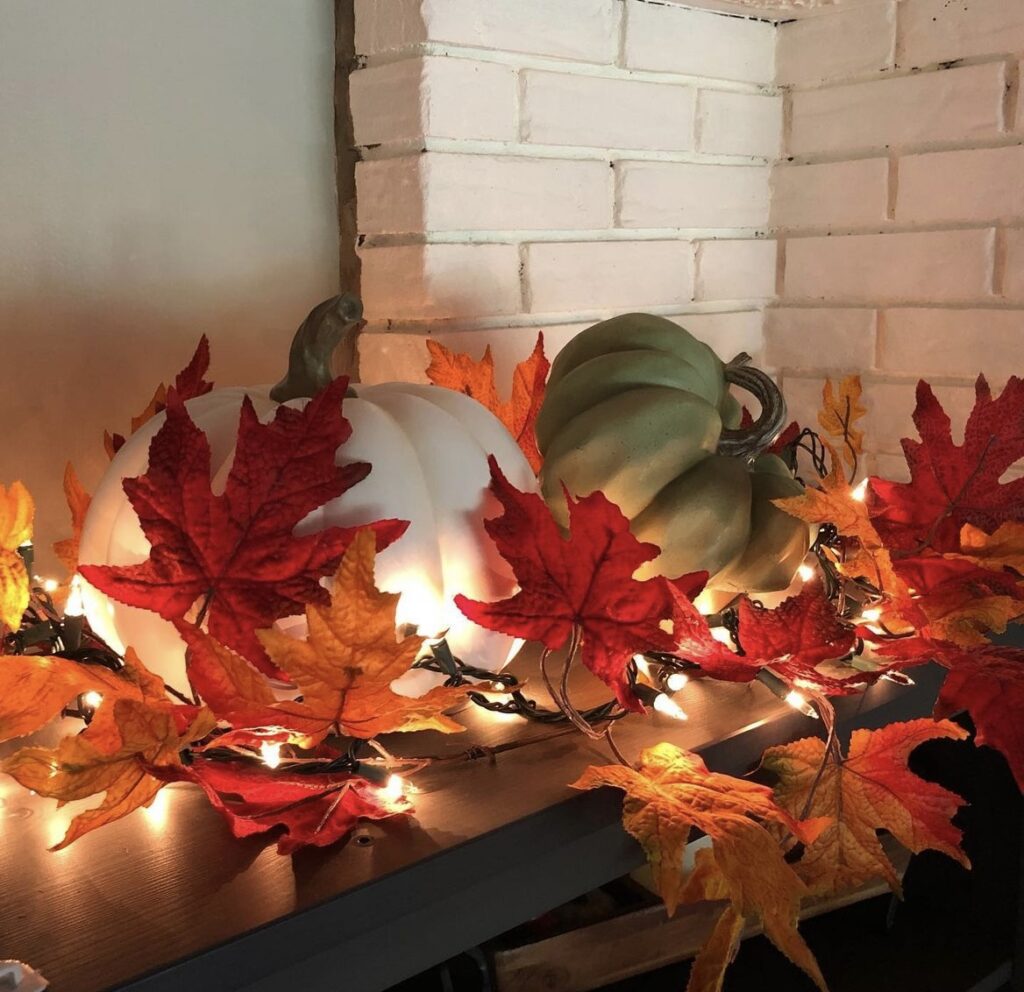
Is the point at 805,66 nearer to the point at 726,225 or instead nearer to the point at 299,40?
the point at 726,225

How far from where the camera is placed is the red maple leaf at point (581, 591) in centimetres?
55

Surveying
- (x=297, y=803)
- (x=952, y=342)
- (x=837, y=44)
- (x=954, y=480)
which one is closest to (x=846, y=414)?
(x=954, y=480)

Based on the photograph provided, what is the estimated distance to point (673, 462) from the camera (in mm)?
674

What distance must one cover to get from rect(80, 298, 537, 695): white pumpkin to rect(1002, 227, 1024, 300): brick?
645mm

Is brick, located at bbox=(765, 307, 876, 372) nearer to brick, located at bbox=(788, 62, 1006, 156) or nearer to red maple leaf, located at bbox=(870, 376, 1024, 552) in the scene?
brick, located at bbox=(788, 62, 1006, 156)

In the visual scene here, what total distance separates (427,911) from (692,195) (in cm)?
84

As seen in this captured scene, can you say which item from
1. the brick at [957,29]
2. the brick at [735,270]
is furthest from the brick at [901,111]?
the brick at [735,270]

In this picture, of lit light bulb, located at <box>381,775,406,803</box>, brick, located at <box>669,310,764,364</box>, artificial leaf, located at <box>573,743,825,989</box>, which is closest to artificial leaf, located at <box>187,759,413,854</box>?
lit light bulb, located at <box>381,775,406,803</box>

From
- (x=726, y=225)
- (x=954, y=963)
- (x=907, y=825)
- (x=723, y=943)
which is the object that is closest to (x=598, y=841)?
(x=723, y=943)

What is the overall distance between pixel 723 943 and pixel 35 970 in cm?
32

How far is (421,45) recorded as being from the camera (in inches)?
34.5

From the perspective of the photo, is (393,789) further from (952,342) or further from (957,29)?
(957,29)

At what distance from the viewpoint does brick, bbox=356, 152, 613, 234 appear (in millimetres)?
904

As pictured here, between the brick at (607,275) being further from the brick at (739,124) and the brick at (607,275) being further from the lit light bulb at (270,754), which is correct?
the lit light bulb at (270,754)
